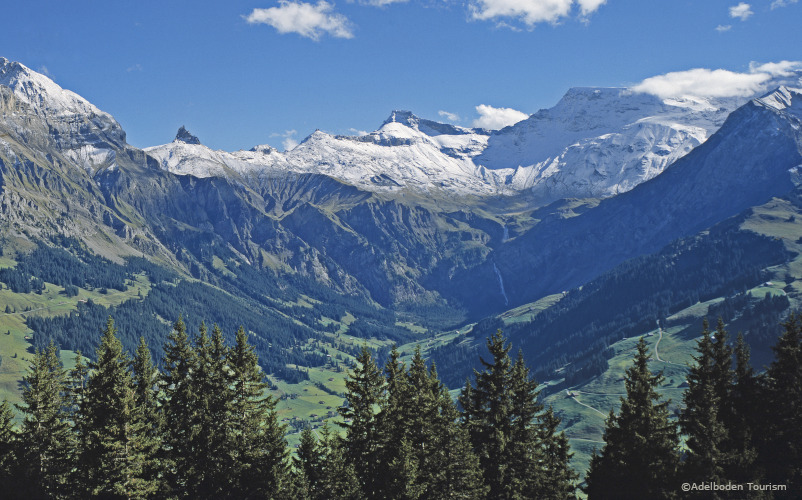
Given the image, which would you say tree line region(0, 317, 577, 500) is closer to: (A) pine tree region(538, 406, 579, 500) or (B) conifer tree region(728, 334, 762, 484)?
(A) pine tree region(538, 406, 579, 500)

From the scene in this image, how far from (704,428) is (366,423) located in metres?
29.8

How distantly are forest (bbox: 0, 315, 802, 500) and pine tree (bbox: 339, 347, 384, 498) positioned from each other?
138 mm

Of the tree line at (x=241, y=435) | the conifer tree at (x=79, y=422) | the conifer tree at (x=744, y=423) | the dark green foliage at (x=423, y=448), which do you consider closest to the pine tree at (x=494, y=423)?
the tree line at (x=241, y=435)

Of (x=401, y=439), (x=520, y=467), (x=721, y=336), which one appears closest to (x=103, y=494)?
(x=401, y=439)

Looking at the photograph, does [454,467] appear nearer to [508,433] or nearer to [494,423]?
[494,423]

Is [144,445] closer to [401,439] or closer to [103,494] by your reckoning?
[103,494]

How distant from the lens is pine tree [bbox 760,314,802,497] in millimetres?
63969

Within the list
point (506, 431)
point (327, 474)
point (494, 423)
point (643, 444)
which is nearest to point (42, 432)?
point (327, 474)

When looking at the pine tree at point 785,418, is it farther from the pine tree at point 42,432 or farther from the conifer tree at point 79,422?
the pine tree at point 42,432

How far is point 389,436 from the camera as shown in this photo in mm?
66625

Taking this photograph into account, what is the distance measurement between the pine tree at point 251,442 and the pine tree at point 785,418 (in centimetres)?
4472

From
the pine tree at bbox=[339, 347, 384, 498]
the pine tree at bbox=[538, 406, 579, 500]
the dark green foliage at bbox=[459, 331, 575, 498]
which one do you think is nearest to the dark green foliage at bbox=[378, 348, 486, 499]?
the pine tree at bbox=[339, 347, 384, 498]

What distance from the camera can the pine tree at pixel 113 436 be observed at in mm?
57906

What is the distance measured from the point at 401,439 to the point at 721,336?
32.2 m
